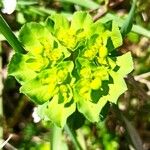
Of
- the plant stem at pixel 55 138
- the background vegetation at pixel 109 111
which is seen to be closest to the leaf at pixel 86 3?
the background vegetation at pixel 109 111

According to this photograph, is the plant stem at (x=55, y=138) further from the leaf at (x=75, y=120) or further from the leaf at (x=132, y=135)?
the leaf at (x=132, y=135)

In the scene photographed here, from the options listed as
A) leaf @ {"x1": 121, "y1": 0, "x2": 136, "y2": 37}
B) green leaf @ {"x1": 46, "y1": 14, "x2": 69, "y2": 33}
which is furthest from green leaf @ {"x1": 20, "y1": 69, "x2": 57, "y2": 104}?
leaf @ {"x1": 121, "y1": 0, "x2": 136, "y2": 37}

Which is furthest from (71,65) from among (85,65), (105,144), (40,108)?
(105,144)

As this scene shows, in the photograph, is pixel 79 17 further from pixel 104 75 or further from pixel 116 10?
pixel 116 10

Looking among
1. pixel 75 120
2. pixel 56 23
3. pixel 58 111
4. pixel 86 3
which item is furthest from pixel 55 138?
pixel 86 3

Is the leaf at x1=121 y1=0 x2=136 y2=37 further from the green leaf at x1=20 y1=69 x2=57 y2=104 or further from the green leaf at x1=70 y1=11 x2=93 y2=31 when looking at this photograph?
the green leaf at x1=20 y1=69 x2=57 y2=104

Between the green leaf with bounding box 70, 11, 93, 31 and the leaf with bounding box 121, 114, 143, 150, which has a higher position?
the green leaf with bounding box 70, 11, 93, 31

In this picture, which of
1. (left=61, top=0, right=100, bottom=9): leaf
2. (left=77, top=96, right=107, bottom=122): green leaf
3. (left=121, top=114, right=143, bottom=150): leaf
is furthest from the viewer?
(left=61, top=0, right=100, bottom=9): leaf
